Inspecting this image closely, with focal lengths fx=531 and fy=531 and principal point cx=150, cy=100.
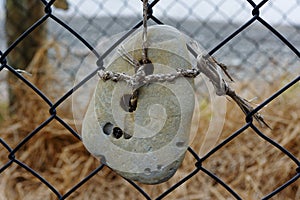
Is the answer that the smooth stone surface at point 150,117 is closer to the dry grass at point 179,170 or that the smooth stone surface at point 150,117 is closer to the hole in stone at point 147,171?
the hole in stone at point 147,171

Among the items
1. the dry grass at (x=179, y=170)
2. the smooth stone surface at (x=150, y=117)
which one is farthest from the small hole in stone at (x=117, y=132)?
the dry grass at (x=179, y=170)

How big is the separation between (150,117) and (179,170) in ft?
4.06

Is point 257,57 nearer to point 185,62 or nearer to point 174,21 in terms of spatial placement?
point 174,21

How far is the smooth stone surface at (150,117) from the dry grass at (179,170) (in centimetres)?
106

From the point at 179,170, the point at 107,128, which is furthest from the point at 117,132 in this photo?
the point at 179,170

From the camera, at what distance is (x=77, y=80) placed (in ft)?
2.35

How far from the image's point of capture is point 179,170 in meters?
1.77

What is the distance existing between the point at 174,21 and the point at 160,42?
234cm

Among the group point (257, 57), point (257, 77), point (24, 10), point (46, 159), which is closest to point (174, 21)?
point (257, 57)

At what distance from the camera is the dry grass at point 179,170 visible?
1.71 metres

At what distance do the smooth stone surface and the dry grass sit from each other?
3.46ft

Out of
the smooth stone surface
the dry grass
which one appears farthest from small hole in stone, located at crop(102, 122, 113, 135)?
the dry grass

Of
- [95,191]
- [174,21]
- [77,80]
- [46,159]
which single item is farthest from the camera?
[174,21]

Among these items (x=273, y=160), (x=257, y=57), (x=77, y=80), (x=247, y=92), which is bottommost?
(x=77, y=80)
